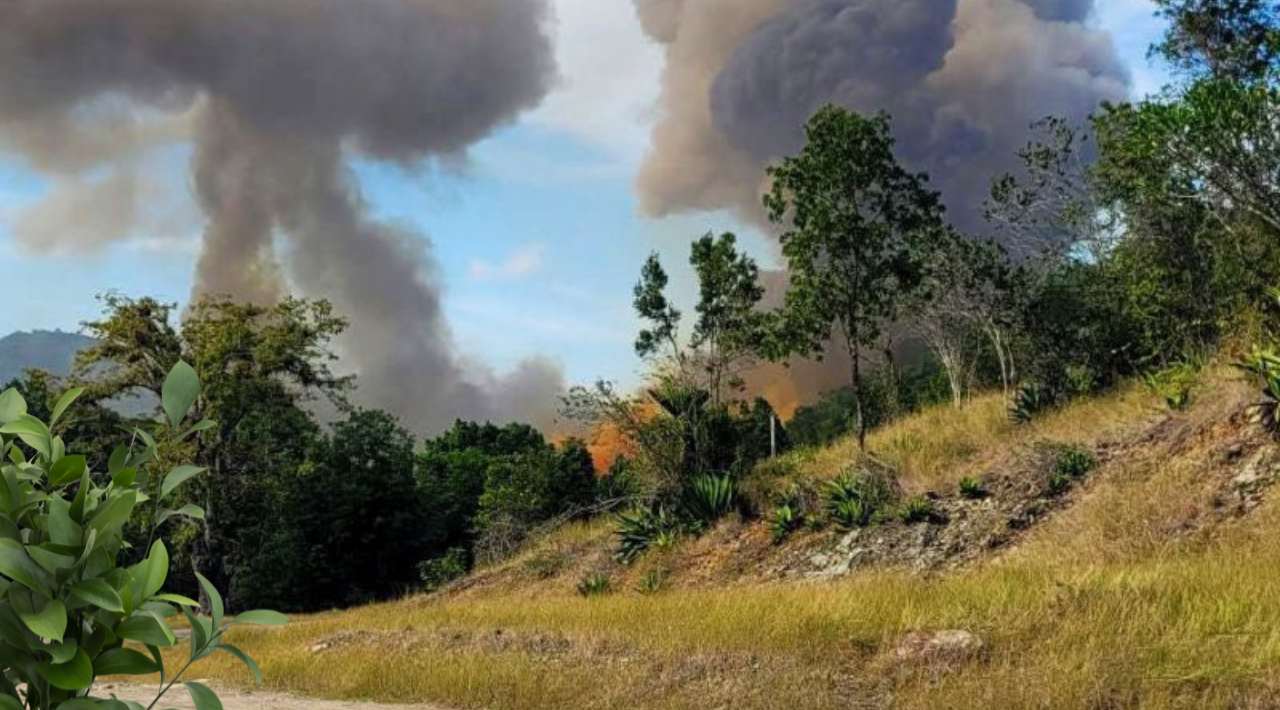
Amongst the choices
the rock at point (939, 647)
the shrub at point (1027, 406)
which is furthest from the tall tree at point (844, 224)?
the rock at point (939, 647)

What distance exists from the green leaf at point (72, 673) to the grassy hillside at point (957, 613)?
595cm

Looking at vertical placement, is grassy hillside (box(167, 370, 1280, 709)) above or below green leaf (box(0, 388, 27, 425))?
below

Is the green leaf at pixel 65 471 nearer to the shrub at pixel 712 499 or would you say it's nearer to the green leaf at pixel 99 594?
the green leaf at pixel 99 594

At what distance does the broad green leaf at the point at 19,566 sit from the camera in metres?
1.55

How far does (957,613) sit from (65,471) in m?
8.39

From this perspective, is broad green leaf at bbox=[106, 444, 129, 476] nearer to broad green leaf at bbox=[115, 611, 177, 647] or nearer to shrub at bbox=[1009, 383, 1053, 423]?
broad green leaf at bbox=[115, 611, 177, 647]

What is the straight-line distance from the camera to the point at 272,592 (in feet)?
134

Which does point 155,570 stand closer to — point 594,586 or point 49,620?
point 49,620

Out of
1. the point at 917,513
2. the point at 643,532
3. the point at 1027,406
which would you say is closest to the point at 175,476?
the point at 917,513

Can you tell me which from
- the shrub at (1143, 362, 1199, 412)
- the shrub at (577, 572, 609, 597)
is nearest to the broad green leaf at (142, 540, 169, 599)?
the shrub at (577, 572, 609, 597)

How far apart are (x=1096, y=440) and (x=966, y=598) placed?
29.9 feet

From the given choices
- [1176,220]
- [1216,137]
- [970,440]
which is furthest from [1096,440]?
[1176,220]

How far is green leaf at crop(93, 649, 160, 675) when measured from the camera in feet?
5.59

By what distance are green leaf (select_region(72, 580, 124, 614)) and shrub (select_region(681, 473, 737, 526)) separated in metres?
19.4
